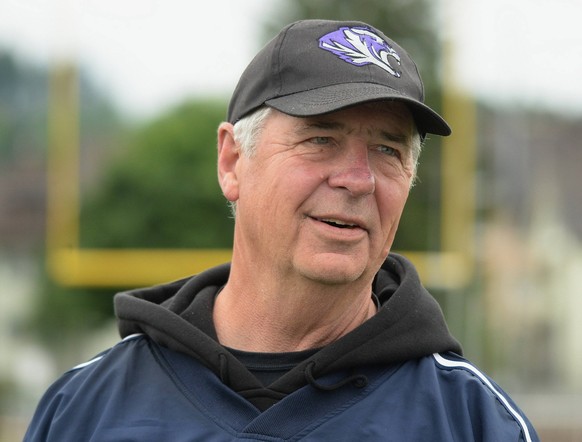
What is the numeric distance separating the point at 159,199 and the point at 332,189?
679 centimetres

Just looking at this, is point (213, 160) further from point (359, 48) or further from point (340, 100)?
point (340, 100)

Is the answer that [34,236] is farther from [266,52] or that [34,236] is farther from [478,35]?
[266,52]

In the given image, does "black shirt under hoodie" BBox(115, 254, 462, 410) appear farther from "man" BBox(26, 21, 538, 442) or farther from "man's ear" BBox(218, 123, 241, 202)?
"man's ear" BBox(218, 123, 241, 202)

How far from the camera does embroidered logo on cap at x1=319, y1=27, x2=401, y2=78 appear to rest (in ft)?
6.21

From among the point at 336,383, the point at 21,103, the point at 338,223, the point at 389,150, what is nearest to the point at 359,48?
the point at 389,150

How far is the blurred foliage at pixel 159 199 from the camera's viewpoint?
837 cm

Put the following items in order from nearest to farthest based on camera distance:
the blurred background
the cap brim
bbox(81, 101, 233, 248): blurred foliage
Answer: the cap brim
the blurred background
bbox(81, 101, 233, 248): blurred foliage

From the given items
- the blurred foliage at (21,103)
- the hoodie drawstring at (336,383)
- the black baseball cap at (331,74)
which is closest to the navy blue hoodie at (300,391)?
the hoodie drawstring at (336,383)

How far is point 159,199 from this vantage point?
855cm

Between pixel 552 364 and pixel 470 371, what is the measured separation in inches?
251

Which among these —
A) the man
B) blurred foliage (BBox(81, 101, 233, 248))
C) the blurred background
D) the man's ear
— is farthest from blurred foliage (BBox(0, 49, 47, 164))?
the man

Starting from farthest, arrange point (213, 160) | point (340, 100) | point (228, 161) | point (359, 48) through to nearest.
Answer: point (213, 160), point (228, 161), point (359, 48), point (340, 100)

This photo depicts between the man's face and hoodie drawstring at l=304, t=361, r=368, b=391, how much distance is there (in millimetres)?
159

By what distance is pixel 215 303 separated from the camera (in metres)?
2.15
